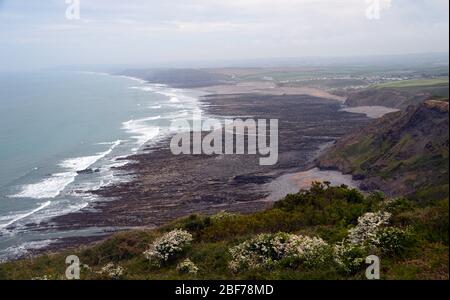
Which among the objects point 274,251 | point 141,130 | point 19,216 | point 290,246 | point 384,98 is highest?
point 384,98

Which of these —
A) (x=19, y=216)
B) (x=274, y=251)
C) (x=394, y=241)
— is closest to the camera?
(x=394, y=241)

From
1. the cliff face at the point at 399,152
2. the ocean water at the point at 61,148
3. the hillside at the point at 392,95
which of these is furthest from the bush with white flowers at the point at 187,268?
the hillside at the point at 392,95

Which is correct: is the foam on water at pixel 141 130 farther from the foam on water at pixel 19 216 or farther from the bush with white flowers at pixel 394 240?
the bush with white flowers at pixel 394 240

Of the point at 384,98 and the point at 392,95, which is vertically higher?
the point at 392,95

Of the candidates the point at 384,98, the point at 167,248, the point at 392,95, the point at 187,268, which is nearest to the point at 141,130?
the point at 384,98

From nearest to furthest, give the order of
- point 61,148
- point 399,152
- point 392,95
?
1. point 399,152
2. point 61,148
3. point 392,95

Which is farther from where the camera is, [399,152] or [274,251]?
[399,152]

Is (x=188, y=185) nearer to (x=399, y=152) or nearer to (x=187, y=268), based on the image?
(x=399, y=152)

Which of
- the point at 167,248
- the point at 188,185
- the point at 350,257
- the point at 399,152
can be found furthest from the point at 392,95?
the point at 350,257

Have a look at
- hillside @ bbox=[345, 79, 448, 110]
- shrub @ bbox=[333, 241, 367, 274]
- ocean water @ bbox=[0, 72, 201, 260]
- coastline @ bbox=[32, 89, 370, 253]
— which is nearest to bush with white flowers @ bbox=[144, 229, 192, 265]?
shrub @ bbox=[333, 241, 367, 274]
